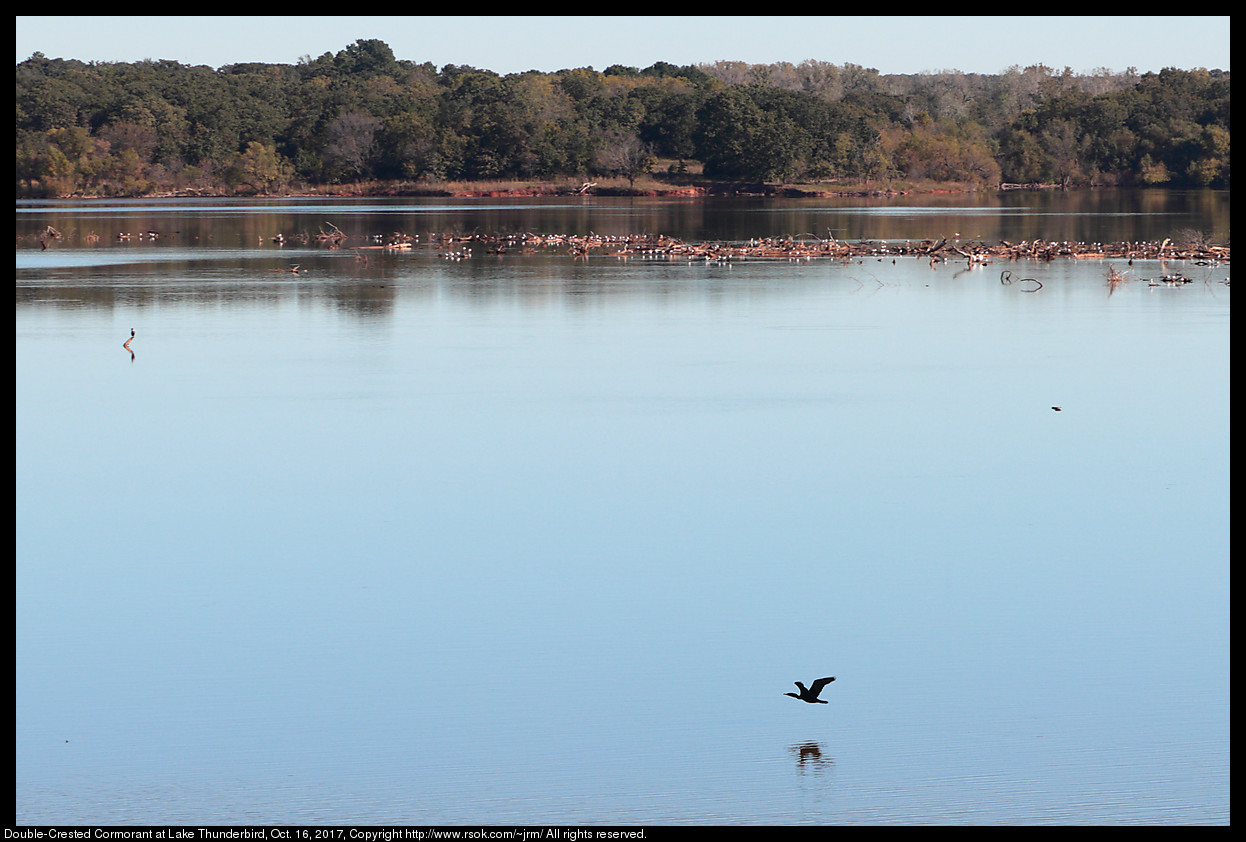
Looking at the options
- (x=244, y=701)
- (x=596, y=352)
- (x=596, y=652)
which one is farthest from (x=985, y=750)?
(x=596, y=352)

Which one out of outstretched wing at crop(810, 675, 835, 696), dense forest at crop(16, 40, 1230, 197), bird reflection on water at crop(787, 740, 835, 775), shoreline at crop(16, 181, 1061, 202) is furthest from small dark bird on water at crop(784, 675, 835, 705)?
dense forest at crop(16, 40, 1230, 197)

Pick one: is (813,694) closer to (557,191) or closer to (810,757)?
(810,757)

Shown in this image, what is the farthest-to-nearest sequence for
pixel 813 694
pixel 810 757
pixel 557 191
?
pixel 557 191, pixel 813 694, pixel 810 757

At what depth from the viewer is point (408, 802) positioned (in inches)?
191

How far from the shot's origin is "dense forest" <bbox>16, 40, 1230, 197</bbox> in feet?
263

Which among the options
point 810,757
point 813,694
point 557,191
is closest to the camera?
point 810,757

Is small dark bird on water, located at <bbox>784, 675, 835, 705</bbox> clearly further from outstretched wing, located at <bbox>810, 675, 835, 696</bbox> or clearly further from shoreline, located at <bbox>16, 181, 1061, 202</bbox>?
shoreline, located at <bbox>16, 181, 1061, 202</bbox>

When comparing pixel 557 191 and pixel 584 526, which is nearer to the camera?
pixel 584 526

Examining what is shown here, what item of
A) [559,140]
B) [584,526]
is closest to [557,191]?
[559,140]

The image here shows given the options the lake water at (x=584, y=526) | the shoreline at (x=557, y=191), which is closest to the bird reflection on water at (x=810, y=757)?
the lake water at (x=584, y=526)

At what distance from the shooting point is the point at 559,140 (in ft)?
269

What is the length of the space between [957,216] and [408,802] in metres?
44.6

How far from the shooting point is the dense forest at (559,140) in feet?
263
